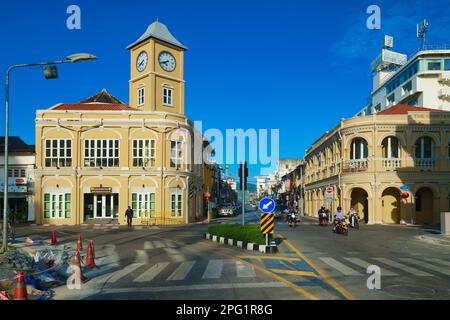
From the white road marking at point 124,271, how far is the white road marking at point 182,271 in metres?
1.42

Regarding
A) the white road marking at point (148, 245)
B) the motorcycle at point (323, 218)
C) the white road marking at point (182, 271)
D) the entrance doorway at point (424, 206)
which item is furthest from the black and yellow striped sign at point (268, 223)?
the entrance doorway at point (424, 206)

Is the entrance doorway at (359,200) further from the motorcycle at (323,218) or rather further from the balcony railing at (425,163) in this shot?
the motorcycle at (323,218)

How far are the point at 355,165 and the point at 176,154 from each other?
16.9 metres

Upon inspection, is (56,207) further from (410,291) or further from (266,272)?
(410,291)

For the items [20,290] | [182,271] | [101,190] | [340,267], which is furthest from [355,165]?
[20,290]

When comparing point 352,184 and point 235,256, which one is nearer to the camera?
point 235,256

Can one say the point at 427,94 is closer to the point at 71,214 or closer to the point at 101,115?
the point at 101,115

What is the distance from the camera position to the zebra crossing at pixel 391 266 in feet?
41.2

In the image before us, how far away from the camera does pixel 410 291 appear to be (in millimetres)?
9953

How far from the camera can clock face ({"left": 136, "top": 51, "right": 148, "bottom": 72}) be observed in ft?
153
